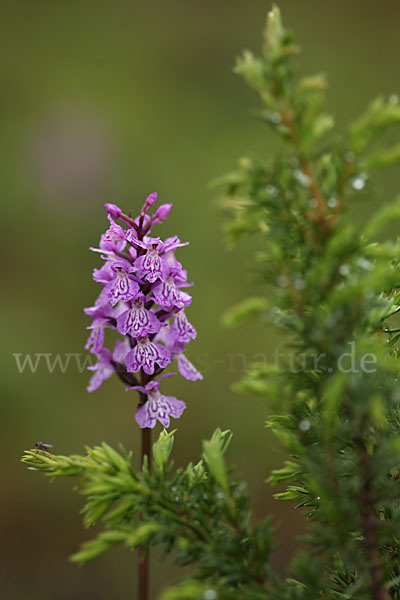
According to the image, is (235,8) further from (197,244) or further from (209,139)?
(197,244)

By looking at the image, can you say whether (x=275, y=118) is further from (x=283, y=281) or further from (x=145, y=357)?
(x=145, y=357)

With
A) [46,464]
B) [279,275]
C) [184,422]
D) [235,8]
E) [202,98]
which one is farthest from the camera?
[235,8]

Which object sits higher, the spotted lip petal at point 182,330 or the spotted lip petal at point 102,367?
the spotted lip petal at point 182,330

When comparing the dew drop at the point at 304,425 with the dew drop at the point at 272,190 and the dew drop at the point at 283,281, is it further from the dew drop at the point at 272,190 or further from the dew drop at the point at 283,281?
the dew drop at the point at 272,190

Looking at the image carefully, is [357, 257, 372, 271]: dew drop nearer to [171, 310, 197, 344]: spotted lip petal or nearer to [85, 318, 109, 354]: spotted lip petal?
[171, 310, 197, 344]: spotted lip petal

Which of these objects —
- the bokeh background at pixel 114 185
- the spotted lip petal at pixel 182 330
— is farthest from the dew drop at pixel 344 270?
the bokeh background at pixel 114 185

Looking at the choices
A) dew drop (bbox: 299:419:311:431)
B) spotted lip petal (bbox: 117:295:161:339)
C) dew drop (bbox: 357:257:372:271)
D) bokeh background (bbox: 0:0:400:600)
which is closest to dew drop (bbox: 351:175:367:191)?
dew drop (bbox: 357:257:372:271)

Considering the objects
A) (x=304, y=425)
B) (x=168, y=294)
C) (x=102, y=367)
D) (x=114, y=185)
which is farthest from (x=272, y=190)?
(x=114, y=185)

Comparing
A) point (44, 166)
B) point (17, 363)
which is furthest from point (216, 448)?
point (44, 166)
